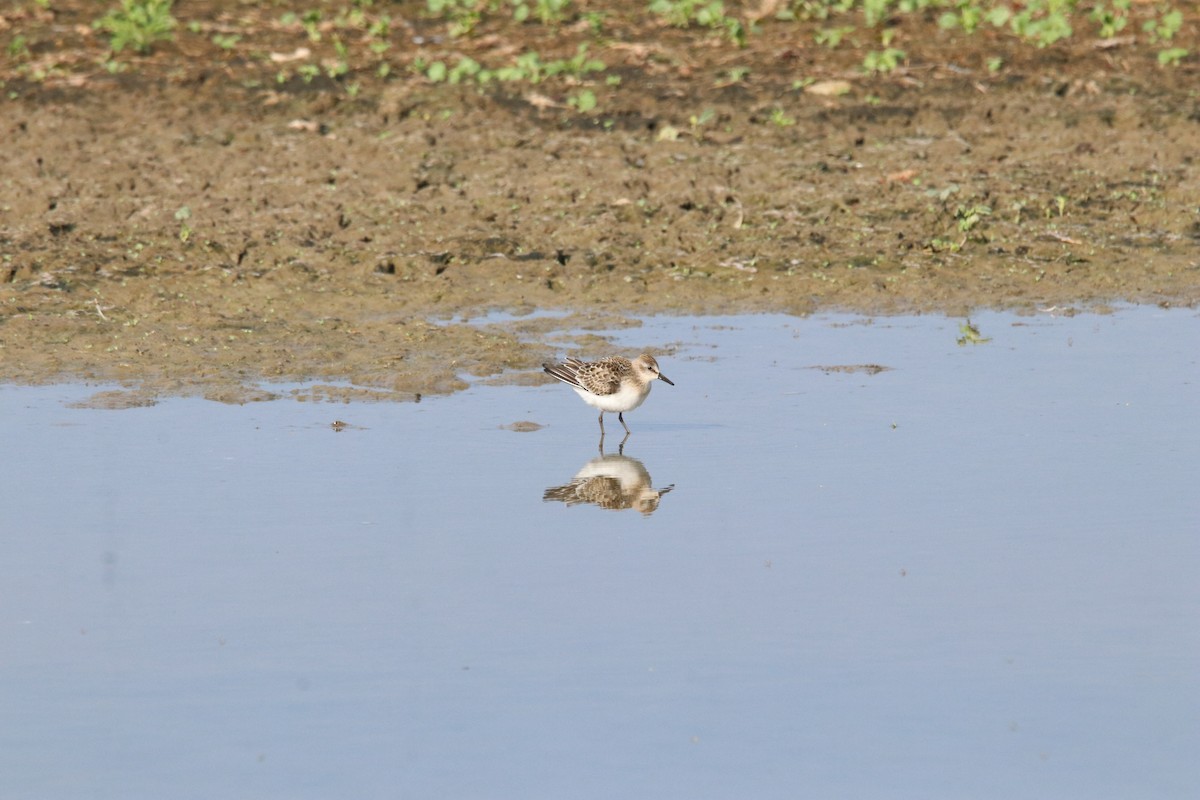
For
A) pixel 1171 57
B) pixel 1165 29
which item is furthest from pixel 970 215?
pixel 1165 29

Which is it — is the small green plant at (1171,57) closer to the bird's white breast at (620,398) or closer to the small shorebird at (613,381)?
the small shorebird at (613,381)

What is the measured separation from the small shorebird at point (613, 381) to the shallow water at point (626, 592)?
0.24m

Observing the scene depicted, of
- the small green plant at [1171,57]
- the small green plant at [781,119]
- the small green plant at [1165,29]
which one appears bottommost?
the small green plant at [781,119]

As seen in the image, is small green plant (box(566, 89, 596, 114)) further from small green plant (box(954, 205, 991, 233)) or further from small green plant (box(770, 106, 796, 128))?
small green plant (box(954, 205, 991, 233))

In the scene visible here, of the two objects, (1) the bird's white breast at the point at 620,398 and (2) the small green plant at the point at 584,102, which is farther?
(2) the small green plant at the point at 584,102

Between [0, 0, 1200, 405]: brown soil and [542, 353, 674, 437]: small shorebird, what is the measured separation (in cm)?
111

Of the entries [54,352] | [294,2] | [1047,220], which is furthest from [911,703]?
[294,2]

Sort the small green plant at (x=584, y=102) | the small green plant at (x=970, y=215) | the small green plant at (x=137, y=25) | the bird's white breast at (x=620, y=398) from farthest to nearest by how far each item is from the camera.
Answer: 1. the small green plant at (x=137, y=25)
2. the small green plant at (x=584, y=102)
3. the small green plant at (x=970, y=215)
4. the bird's white breast at (x=620, y=398)

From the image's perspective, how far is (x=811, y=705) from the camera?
705cm

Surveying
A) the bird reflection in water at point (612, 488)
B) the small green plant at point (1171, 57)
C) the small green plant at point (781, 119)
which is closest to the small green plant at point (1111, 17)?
the small green plant at point (1171, 57)

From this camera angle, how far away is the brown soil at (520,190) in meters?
14.3

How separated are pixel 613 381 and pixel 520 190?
20.5 feet

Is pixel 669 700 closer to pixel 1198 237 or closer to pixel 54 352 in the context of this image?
pixel 54 352

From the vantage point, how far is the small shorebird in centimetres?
1170
